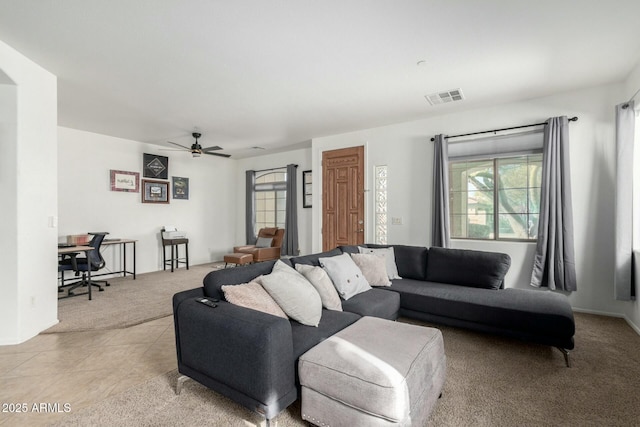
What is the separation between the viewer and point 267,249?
6461 mm

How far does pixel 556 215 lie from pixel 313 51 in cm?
334

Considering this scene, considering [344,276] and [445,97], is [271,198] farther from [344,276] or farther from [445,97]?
[344,276]

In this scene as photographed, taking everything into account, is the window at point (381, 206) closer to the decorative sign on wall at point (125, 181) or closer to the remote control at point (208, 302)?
the remote control at point (208, 302)

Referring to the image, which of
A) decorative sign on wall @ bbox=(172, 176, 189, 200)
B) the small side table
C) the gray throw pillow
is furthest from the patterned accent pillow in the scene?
decorative sign on wall @ bbox=(172, 176, 189, 200)

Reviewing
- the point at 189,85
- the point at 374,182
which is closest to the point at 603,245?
the point at 374,182

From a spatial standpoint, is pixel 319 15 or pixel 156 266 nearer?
pixel 319 15

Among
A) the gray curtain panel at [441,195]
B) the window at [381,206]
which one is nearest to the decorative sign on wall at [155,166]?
the window at [381,206]

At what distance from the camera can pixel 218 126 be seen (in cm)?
512

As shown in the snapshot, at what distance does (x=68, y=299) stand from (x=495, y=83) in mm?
6195

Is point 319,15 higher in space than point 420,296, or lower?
higher

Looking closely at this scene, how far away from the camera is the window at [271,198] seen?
291 inches

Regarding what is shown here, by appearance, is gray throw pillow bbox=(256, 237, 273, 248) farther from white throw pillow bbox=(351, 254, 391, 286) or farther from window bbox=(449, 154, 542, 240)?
window bbox=(449, 154, 542, 240)

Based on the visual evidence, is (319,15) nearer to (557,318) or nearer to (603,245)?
(557,318)

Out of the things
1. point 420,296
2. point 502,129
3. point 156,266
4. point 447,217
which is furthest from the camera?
point 156,266
